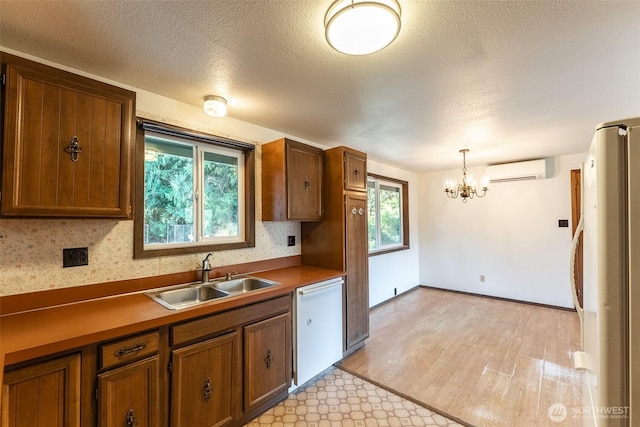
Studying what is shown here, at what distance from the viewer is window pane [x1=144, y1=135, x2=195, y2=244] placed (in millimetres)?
2070

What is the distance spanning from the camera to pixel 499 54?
61.1 inches

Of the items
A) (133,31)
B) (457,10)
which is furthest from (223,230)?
(457,10)

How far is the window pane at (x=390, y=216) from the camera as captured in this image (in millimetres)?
4660

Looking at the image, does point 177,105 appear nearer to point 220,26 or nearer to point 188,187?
point 188,187

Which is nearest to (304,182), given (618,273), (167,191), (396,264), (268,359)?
(167,191)

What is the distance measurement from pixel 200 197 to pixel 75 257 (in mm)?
912

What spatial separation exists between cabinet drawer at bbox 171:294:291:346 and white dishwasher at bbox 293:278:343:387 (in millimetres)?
200

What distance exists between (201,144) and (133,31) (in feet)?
3.51

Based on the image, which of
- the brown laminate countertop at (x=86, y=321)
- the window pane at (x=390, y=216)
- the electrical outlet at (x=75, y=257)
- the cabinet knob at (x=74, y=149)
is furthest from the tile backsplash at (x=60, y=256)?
the window pane at (x=390, y=216)

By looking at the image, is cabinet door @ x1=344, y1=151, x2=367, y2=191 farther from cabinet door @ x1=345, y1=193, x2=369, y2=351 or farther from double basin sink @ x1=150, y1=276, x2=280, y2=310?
double basin sink @ x1=150, y1=276, x2=280, y2=310

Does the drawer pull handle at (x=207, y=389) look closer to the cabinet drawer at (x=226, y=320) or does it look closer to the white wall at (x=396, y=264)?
the cabinet drawer at (x=226, y=320)

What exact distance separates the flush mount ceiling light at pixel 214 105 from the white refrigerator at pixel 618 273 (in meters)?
2.11

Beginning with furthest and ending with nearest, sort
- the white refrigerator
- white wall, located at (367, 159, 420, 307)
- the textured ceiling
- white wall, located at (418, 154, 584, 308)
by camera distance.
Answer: white wall, located at (367, 159, 420, 307) → white wall, located at (418, 154, 584, 308) → the textured ceiling → the white refrigerator

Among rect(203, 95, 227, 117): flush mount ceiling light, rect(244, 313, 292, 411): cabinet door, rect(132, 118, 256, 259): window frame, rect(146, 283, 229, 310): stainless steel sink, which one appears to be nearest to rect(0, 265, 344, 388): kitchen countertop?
rect(146, 283, 229, 310): stainless steel sink
